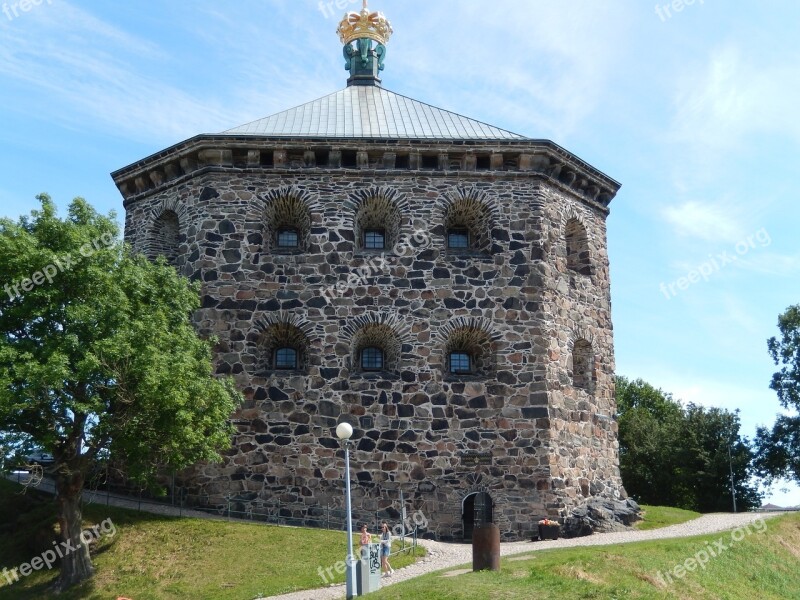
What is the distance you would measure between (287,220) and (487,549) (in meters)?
12.0

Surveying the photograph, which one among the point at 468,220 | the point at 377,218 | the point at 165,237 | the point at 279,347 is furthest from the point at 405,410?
the point at 165,237

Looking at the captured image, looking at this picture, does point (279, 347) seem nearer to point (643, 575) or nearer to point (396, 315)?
point (396, 315)

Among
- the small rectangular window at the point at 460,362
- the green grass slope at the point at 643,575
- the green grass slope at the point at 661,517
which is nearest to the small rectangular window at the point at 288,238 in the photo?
the small rectangular window at the point at 460,362

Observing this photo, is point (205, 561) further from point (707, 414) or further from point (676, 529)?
point (707, 414)

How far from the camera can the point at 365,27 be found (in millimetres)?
30594

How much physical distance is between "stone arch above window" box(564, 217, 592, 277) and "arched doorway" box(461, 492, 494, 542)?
24.5 feet

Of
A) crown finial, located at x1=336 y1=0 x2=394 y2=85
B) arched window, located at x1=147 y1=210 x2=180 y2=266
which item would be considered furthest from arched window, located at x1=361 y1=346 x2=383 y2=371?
crown finial, located at x1=336 y1=0 x2=394 y2=85

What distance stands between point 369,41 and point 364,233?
9.55 m

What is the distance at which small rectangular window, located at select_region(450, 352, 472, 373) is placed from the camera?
916 inches

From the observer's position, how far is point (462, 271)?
76.6 ft

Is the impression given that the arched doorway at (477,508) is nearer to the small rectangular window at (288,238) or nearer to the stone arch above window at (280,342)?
the stone arch above window at (280,342)

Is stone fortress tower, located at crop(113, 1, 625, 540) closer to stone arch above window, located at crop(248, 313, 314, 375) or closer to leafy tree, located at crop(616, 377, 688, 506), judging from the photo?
stone arch above window, located at crop(248, 313, 314, 375)

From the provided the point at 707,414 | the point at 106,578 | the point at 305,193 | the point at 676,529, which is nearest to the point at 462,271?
the point at 305,193

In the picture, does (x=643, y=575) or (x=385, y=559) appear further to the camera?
(x=385, y=559)
